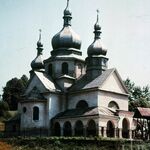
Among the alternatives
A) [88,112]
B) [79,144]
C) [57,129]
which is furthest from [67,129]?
[79,144]

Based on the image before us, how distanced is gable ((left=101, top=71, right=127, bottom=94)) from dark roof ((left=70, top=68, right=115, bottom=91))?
18.6 inches

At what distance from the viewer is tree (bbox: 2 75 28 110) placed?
9425 cm

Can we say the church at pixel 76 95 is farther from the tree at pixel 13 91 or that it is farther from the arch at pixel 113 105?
the tree at pixel 13 91

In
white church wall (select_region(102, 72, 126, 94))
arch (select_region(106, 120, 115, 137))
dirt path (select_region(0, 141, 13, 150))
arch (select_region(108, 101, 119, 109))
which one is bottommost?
dirt path (select_region(0, 141, 13, 150))

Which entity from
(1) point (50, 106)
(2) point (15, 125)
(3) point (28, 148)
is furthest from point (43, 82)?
(3) point (28, 148)

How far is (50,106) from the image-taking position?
192ft

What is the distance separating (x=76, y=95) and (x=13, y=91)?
38.9 m

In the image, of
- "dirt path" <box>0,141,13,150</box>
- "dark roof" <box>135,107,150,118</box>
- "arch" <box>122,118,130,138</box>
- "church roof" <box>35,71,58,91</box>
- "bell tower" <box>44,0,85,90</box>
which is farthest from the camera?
"bell tower" <box>44,0,85,90</box>

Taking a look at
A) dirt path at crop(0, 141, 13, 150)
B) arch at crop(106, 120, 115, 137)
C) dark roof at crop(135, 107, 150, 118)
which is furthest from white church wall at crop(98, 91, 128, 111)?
dirt path at crop(0, 141, 13, 150)

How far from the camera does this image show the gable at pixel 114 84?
57844 millimetres

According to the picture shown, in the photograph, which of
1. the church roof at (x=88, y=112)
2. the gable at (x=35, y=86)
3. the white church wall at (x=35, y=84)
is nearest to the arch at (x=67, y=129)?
the church roof at (x=88, y=112)

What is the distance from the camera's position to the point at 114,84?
59219 millimetres

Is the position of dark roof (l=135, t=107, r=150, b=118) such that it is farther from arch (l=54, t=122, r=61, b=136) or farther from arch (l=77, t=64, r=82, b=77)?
arch (l=77, t=64, r=82, b=77)

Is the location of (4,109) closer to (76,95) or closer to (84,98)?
(76,95)
